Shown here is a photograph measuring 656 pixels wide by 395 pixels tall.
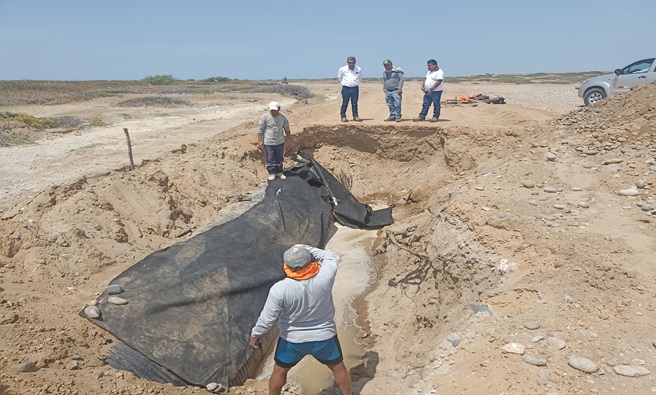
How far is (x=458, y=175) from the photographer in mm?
9258

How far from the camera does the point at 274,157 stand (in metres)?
8.54

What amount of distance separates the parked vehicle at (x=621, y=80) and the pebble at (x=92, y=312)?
13088 mm

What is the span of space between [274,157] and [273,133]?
547 mm

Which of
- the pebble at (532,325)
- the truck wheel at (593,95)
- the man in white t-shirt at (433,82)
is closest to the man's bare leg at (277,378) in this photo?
the pebble at (532,325)

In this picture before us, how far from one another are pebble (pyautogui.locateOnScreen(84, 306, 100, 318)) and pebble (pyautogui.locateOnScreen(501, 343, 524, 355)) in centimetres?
364

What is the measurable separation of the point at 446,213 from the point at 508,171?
1.51 m

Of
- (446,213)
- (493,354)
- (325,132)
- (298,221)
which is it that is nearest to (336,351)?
(493,354)

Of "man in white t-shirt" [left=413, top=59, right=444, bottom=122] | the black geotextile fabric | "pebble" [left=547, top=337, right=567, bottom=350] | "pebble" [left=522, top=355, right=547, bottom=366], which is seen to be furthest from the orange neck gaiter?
"man in white t-shirt" [left=413, top=59, right=444, bottom=122]

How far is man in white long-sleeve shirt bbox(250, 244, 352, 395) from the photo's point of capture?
337 centimetres

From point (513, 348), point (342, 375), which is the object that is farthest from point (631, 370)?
point (342, 375)

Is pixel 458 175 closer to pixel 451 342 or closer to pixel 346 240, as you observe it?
pixel 346 240

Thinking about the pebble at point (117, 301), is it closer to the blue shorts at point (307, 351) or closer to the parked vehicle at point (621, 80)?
the blue shorts at point (307, 351)

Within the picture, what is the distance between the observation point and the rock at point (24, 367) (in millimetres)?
3346

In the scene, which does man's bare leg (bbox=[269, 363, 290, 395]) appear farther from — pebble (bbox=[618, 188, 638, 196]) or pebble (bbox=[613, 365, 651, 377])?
pebble (bbox=[618, 188, 638, 196])
